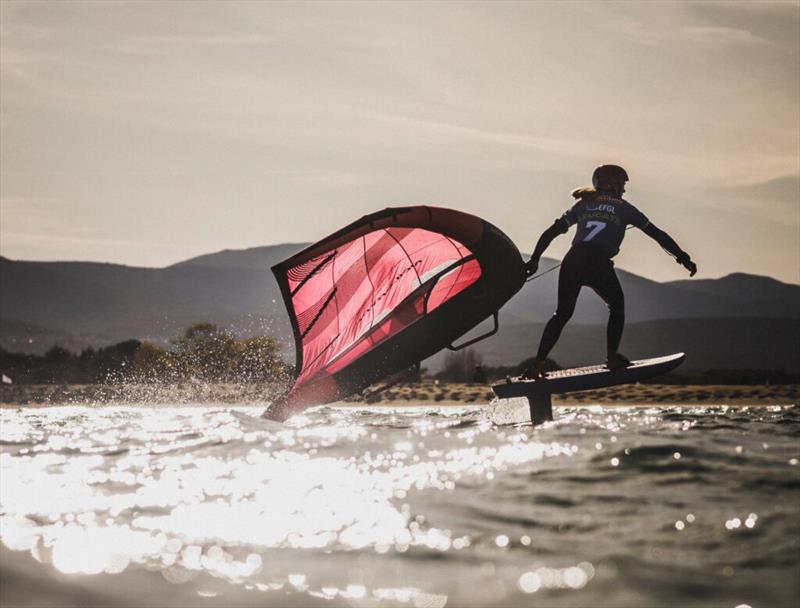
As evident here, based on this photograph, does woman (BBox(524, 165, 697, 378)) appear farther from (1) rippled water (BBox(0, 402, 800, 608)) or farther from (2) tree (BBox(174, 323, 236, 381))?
(2) tree (BBox(174, 323, 236, 381))

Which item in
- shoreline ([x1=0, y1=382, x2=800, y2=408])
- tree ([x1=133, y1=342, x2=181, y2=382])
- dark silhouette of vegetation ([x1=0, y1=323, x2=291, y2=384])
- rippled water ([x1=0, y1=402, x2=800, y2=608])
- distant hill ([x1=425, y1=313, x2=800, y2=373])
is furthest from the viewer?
distant hill ([x1=425, y1=313, x2=800, y2=373])

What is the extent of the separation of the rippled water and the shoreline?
30613mm

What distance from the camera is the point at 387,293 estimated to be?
60.4ft

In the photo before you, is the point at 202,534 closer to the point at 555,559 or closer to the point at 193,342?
the point at 555,559

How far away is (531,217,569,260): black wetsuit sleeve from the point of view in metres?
14.5

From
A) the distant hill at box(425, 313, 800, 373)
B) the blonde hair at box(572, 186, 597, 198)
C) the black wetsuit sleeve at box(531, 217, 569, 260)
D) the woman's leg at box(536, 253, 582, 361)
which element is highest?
the blonde hair at box(572, 186, 597, 198)

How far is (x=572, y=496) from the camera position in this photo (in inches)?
285

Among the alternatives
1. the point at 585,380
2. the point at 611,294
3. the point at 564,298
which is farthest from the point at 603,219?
the point at 585,380

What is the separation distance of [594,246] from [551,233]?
0.66 m

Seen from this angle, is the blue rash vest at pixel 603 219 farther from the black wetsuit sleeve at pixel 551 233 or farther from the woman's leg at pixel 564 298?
the woman's leg at pixel 564 298

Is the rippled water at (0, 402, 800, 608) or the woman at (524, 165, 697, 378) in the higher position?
the woman at (524, 165, 697, 378)

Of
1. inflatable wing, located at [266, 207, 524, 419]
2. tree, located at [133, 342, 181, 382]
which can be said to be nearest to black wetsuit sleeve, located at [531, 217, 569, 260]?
inflatable wing, located at [266, 207, 524, 419]

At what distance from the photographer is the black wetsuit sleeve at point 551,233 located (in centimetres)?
1445

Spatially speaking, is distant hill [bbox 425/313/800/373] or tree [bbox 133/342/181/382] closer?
tree [bbox 133/342/181/382]
